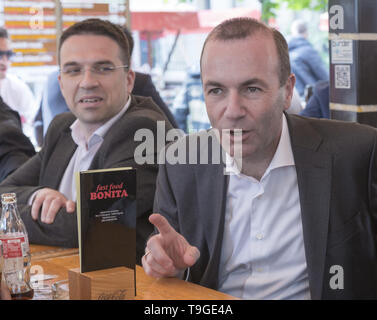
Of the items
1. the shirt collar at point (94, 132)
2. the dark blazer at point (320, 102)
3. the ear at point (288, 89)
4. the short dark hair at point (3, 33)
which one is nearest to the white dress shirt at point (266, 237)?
the ear at point (288, 89)

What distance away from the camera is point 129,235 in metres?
1.64

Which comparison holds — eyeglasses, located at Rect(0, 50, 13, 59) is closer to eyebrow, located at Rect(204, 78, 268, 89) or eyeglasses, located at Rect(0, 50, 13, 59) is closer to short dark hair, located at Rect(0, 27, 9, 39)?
short dark hair, located at Rect(0, 27, 9, 39)

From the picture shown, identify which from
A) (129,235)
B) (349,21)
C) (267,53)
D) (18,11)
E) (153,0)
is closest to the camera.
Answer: (129,235)

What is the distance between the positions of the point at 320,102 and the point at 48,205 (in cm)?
302

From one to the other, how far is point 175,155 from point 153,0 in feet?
19.8

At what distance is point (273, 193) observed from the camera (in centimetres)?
196

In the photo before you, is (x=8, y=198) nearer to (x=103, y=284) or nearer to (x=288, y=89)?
(x=103, y=284)

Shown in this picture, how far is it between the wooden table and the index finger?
0.15 meters

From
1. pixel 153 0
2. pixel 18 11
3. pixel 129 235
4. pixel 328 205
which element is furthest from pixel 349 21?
pixel 153 0

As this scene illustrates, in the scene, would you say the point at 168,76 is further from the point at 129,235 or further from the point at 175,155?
the point at 129,235

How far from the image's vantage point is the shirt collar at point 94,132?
8.97ft

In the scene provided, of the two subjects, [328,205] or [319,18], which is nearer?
[328,205]

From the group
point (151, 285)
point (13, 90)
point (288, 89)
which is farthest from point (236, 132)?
point (13, 90)

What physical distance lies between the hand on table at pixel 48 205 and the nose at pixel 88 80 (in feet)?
1.84
